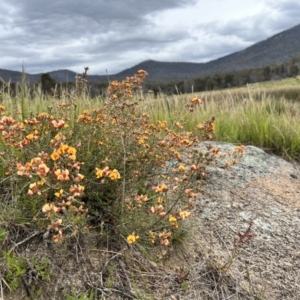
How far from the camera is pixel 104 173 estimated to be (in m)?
2.14

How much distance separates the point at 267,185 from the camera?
3732 mm

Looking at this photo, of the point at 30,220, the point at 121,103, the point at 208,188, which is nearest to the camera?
the point at 30,220

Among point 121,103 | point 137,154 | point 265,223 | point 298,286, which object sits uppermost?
point 121,103

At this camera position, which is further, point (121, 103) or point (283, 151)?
point (283, 151)

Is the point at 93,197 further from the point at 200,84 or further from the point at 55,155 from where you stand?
the point at 200,84

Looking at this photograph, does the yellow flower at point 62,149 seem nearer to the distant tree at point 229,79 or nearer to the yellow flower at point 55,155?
the yellow flower at point 55,155

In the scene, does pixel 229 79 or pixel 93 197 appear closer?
pixel 93 197

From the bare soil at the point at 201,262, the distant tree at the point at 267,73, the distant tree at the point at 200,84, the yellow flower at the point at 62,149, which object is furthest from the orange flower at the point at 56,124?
the distant tree at the point at 267,73

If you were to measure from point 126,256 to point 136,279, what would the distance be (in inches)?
5.5

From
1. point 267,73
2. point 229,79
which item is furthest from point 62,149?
point 267,73

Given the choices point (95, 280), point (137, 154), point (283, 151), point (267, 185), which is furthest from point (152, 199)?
point (283, 151)

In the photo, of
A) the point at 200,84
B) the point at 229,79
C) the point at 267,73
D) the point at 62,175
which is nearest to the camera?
the point at 62,175

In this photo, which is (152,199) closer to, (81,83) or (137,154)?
(137,154)

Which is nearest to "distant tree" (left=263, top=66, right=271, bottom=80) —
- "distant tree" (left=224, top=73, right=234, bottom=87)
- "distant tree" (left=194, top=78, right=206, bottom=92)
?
"distant tree" (left=224, top=73, right=234, bottom=87)
